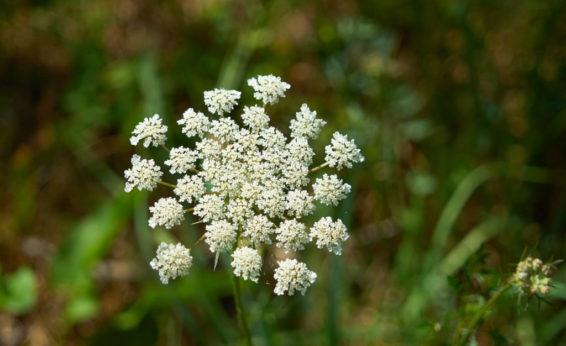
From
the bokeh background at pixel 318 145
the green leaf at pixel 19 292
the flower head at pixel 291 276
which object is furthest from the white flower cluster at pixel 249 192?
the green leaf at pixel 19 292

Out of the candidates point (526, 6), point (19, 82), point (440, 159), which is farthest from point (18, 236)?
point (526, 6)

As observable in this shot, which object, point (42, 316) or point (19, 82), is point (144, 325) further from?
point (19, 82)

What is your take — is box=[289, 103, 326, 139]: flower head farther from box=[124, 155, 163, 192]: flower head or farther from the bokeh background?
the bokeh background

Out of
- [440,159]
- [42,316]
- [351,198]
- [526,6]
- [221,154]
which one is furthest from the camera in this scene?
[526,6]

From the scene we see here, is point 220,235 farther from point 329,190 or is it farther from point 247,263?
point 329,190

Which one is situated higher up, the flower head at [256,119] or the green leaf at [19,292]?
the flower head at [256,119]

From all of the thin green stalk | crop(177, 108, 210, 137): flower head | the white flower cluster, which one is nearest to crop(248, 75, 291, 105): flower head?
the white flower cluster

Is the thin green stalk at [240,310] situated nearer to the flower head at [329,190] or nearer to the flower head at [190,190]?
the flower head at [190,190]
